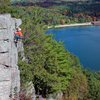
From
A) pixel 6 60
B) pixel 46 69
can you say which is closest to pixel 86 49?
pixel 46 69

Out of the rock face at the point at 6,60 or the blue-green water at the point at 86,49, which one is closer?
the rock face at the point at 6,60

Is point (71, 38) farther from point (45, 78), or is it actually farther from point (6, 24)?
point (6, 24)

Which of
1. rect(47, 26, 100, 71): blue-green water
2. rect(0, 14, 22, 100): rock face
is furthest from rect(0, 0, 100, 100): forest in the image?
rect(47, 26, 100, 71): blue-green water

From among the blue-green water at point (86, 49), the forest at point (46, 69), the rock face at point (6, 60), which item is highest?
the rock face at point (6, 60)

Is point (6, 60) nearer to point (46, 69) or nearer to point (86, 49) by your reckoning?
point (46, 69)

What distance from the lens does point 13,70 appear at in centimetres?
611

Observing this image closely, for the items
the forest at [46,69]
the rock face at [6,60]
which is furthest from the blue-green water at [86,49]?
the rock face at [6,60]

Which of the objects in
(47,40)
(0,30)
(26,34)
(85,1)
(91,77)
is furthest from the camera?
(85,1)

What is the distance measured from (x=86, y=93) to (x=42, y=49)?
176 inches

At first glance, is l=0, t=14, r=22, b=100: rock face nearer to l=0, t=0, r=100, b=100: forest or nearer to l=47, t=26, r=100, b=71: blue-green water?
l=0, t=0, r=100, b=100: forest

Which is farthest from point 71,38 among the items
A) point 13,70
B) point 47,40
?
point 13,70

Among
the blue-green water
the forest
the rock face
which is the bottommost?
the blue-green water

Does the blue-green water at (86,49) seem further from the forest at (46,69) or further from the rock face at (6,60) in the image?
the rock face at (6,60)

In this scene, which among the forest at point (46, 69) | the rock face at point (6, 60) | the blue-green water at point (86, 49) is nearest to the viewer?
the rock face at point (6, 60)
